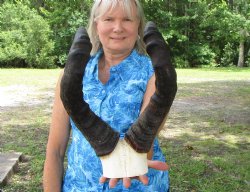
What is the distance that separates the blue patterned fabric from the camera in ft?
5.71

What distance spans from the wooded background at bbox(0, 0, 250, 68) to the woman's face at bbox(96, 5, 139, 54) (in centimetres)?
2256

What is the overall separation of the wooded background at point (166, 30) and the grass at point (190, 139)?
13659mm

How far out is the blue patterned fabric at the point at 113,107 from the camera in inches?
68.5

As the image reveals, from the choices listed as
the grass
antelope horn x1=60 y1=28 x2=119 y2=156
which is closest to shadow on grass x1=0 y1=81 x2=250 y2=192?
the grass

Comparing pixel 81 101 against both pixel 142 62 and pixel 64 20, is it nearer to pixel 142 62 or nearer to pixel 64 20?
pixel 142 62

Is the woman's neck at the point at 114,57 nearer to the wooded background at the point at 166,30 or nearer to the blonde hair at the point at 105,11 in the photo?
the blonde hair at the point at 105,11

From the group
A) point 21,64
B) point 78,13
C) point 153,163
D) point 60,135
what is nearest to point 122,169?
point 153,163

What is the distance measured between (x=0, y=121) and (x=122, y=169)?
6754 millimetres

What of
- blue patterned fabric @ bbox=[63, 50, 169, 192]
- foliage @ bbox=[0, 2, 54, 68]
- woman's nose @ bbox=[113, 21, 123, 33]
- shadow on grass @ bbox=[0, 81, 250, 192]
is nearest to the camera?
woman's nose @ bbox=[113, 21, 123, 33]

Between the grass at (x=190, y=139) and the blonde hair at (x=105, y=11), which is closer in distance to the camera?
the blonde hair at (x=105, y=11)

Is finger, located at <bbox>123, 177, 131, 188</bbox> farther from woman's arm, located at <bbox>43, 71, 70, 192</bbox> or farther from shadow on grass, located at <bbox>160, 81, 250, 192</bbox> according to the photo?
shadow on grass, located at <bbox>160, 81, 250, 192</bbox>

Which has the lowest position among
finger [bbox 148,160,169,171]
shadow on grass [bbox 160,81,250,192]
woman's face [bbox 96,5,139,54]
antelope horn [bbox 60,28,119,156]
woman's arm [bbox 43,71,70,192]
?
shadow on grass [bbox 160,81,250,192]

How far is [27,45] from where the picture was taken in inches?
973

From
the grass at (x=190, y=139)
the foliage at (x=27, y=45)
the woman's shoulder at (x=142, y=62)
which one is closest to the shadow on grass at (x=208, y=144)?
the grass at (x=190, y=139)
